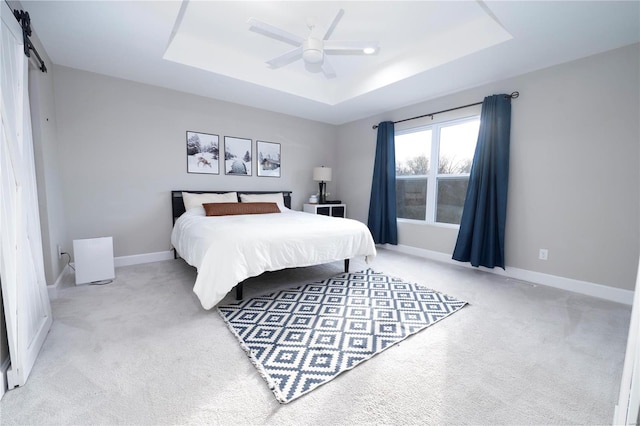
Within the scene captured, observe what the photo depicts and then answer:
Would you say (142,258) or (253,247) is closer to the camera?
(253,247)

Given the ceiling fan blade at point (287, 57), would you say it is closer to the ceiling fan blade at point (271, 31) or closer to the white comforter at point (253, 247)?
the ceiling fan blade at point (271, 31)

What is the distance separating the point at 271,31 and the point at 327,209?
3.21 meters

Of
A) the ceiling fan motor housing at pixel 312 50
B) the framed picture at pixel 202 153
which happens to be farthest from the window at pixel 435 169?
the framed picture at pixel 202 153

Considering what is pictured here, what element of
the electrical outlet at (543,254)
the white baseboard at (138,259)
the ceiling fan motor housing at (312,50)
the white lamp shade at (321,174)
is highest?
the ceiling fan motor housing at (312,50)

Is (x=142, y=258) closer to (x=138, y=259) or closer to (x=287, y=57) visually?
(x=138, y=259)

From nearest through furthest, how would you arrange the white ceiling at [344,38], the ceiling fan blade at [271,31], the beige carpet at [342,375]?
1. the beige carpet at [342,375]
2. the ceiling fan blade at [271,31]
3. the white ceiling at [344,38]

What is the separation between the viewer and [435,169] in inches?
156

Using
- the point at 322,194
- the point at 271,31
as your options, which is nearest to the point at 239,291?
the point at 271,31

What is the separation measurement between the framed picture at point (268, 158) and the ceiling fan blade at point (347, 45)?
7.82ft

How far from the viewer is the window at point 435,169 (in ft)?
12.0

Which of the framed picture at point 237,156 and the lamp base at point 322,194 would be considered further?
the lamp base at point 322,194

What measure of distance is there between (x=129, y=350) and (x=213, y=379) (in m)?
0.67

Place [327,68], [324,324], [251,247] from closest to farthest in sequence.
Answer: [324,324]
[251,247]
[327,68]

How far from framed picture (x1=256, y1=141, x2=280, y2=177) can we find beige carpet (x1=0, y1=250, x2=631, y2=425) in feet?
8.67
